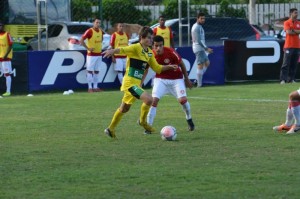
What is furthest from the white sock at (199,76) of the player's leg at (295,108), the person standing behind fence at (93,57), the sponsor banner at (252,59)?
the player's leg at (295,108)

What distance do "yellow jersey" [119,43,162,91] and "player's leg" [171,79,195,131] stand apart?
36.7 inches

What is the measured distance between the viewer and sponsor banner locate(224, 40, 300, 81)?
2588 centimetres

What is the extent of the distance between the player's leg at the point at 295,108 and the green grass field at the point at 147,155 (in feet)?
1.24

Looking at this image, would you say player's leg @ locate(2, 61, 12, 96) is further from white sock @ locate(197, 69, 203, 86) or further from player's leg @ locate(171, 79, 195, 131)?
player's leg @ locate(171, 79, 195, 131)

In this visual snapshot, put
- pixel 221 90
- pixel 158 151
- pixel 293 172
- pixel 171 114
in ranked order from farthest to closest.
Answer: pixel 221 90 < pixel 171 114 < pixel 158 151 < pixel 293 172

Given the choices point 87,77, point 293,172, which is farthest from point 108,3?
point 293,172

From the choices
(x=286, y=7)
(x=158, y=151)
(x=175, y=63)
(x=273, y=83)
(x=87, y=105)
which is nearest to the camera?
(x=158, y=151)

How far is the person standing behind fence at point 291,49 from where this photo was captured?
25.0m

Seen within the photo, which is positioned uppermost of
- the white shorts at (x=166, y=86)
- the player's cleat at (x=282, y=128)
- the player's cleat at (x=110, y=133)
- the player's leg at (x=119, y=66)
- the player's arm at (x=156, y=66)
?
the player's arm at (x=156, y=66)

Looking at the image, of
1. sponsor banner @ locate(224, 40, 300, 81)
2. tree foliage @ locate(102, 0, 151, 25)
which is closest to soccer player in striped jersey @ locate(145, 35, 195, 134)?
sponsor banner @ locate(224, 40, 300, 81)

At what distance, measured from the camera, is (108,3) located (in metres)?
33.6

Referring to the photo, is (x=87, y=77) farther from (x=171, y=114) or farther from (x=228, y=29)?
(x=228, y=29)

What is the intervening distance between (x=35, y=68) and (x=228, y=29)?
10544mm

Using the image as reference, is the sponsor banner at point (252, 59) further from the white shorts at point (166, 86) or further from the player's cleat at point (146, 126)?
the player's cleat at point (146, 126)
